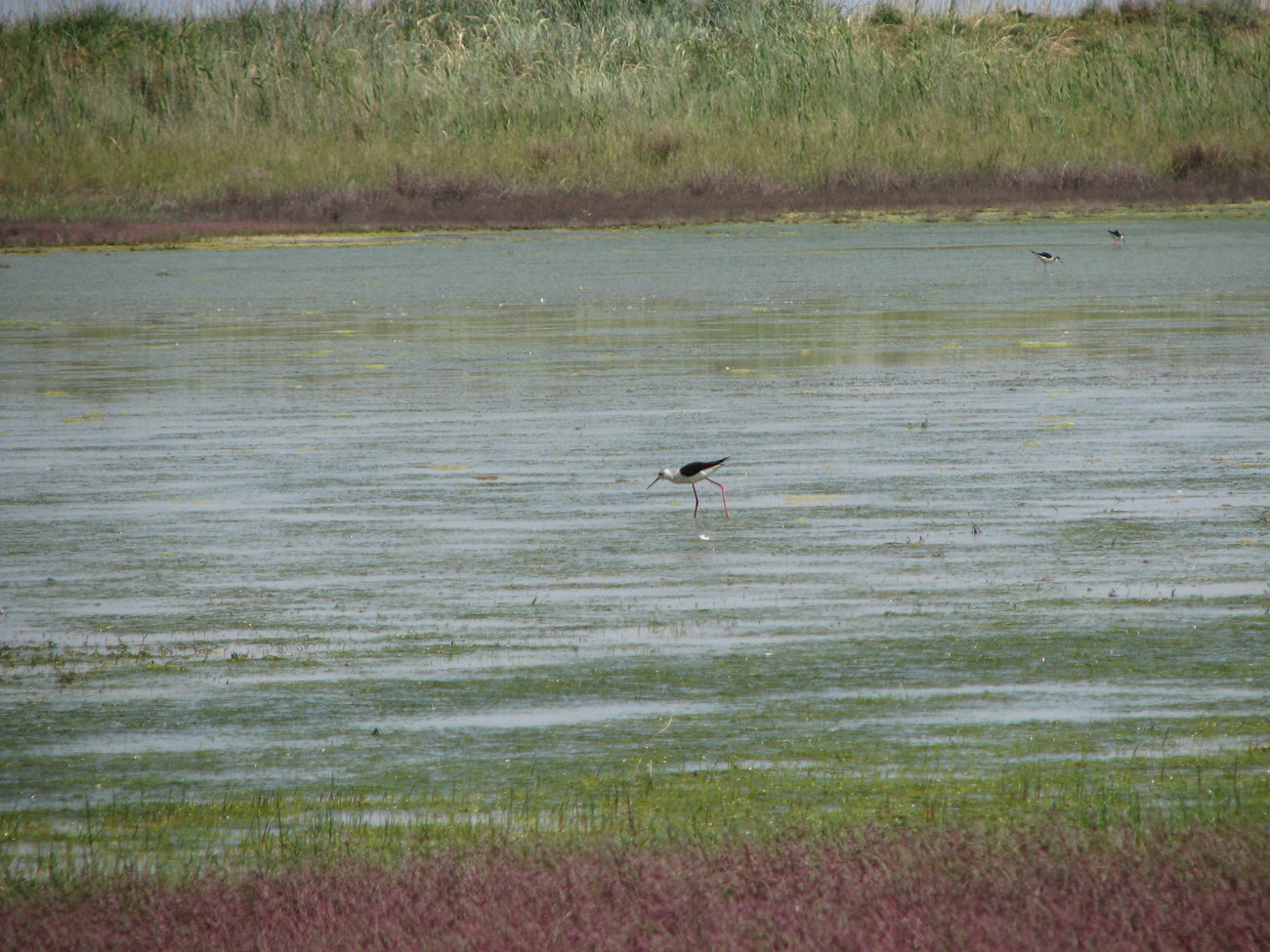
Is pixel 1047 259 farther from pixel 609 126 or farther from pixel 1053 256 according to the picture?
pixel 609 126

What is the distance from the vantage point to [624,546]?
8445mm

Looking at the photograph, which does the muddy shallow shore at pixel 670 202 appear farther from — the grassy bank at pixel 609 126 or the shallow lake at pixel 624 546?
the shallow lake at pixel 624 546

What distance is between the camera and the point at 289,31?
36469mm

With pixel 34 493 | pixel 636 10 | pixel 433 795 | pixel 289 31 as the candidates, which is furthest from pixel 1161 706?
pixel 636 10

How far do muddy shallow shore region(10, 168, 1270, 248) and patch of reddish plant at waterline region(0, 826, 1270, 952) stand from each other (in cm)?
2660

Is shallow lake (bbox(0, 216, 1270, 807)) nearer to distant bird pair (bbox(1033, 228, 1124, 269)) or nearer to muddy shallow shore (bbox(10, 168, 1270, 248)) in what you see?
distant bird pair (bbox(1033, 228, 1124, 269))

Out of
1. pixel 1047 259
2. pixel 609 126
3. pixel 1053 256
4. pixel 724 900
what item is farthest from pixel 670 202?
A: pixel 724 900

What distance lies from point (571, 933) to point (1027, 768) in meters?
1.80

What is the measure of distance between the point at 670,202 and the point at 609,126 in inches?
94.7

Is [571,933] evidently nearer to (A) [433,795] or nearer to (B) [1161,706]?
(A) [433,795]

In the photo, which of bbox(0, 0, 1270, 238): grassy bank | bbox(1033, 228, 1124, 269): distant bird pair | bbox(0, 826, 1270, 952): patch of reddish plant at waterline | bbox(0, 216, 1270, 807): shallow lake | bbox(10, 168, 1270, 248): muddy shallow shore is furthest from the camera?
bbox(0, 0, 1270, 238): grassy bank

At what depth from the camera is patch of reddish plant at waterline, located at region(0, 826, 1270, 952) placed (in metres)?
3.84

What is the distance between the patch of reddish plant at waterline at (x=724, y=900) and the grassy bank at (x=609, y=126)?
88.0 feet

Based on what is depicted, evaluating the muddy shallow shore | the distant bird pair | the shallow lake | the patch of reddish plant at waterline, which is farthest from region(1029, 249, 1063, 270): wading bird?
the patch of reddish plant at waterline
